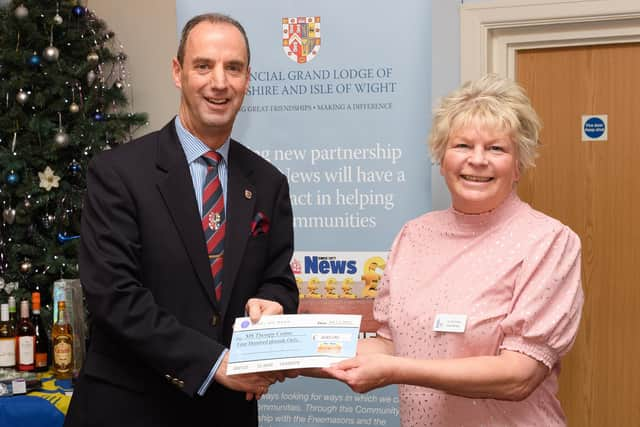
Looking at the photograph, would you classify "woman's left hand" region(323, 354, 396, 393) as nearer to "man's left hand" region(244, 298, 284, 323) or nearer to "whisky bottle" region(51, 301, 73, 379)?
"man's left hand" region(244, 298, 284, 323)

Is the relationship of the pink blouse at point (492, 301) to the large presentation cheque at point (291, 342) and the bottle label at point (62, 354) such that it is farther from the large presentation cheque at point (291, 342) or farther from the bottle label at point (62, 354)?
the bottle label at point (62, 354)

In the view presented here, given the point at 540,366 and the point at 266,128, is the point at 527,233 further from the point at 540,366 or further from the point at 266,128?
the point at 266,128

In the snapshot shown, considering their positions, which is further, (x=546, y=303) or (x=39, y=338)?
(x=39, y=338)

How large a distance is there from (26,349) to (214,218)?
1.94 m

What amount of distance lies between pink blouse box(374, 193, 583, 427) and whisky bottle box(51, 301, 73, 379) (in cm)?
198

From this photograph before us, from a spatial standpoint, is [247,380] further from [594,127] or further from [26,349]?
[594,127]

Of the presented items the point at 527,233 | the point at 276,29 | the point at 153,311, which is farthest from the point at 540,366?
the point at 276,29

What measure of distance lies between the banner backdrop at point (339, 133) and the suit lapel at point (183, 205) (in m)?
1.43

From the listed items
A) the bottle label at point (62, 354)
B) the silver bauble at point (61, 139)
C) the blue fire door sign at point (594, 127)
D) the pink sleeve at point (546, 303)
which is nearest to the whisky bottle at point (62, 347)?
the bottle label at point (62, 354)

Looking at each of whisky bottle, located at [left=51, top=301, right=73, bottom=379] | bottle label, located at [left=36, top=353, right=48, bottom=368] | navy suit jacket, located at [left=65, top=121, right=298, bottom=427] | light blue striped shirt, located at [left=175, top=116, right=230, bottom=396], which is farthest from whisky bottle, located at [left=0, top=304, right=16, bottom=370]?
light blue striped shirt, located at [left=175, top=116, right=230, bottom=396]

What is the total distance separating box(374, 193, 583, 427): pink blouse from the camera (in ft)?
6.38

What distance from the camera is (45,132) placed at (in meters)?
3.69

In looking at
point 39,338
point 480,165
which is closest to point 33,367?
point 39,338

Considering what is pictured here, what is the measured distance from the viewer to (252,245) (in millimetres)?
2217
